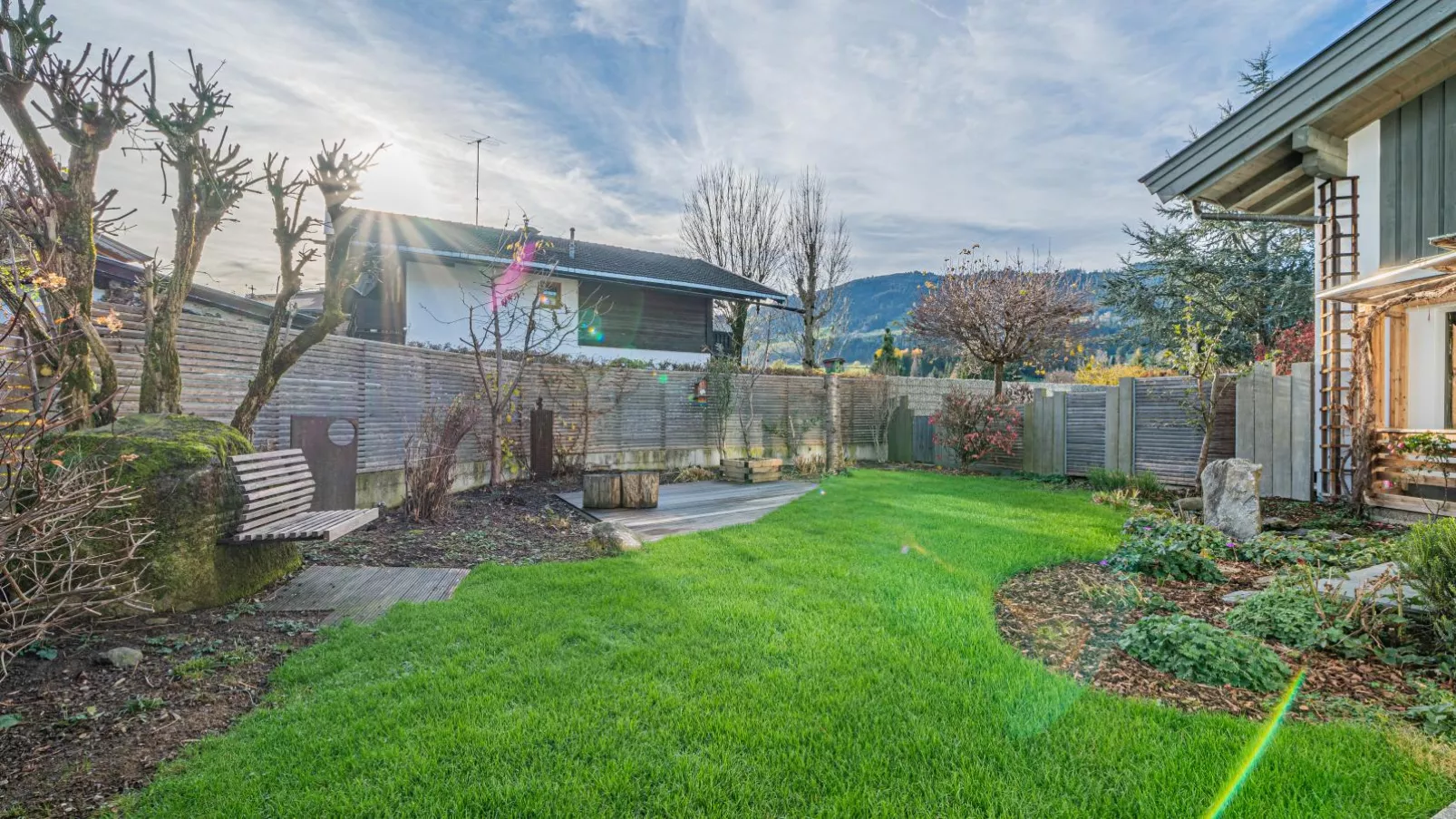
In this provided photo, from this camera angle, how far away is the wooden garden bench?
4035mm

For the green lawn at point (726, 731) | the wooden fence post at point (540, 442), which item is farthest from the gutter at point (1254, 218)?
the wooden fence post at point (540, 442)

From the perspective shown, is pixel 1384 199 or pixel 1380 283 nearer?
pixel 1380 283

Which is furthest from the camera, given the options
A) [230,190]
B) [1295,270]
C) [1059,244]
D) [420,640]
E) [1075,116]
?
[1059,244]

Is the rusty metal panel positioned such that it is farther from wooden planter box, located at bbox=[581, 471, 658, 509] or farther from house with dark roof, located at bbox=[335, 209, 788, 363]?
house with dark roof, located at bbox=[335, 209, 788, 363]

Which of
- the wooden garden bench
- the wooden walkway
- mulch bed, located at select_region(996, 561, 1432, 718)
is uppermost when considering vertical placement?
the wooden garden bench

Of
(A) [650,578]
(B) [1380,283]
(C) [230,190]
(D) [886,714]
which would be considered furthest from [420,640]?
(B) [1380,283]

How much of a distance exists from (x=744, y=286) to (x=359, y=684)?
1864cm

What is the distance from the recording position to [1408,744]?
228 cm

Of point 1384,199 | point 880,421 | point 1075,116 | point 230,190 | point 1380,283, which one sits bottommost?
point 880,421

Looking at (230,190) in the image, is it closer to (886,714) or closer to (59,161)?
(59,161)

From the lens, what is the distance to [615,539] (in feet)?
19.1

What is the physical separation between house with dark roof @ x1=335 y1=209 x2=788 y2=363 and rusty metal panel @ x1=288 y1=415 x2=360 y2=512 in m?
7.00

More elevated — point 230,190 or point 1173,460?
point 230,190

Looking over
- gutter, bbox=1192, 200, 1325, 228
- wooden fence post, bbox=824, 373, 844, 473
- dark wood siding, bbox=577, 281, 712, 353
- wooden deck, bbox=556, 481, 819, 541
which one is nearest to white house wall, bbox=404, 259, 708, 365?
dark wood siding, bbox=577, 281, 712, 353
